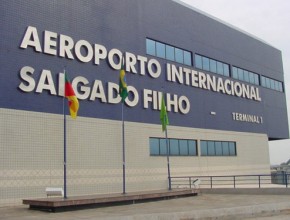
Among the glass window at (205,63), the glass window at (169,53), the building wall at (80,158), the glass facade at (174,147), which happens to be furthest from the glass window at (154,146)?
the glass window at (205,63)

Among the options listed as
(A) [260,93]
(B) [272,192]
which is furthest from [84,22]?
(A) [260,93]

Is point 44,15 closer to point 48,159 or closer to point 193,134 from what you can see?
point 48,159

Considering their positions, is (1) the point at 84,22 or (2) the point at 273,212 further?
(1) the point at 84,22

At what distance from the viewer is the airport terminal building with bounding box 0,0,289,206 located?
21.9 meters

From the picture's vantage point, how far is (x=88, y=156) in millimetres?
24469

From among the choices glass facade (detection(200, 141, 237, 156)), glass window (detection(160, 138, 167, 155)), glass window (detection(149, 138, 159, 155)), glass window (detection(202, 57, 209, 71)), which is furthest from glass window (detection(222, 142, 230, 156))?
glass window (detection(149, 138, 159, 155))

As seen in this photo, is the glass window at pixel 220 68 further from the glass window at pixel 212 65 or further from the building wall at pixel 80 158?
the building wall at pixel 80 158

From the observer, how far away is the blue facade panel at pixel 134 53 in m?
22.2

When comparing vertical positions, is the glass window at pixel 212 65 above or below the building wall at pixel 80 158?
above

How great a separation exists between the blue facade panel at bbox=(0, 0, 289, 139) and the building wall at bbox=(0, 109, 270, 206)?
0.77 m

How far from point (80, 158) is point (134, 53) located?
28.9 feet

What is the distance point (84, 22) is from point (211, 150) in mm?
15338

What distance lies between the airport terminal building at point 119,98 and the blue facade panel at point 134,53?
0.23 ft

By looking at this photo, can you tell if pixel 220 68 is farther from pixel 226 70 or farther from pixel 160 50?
pixel 160 50
